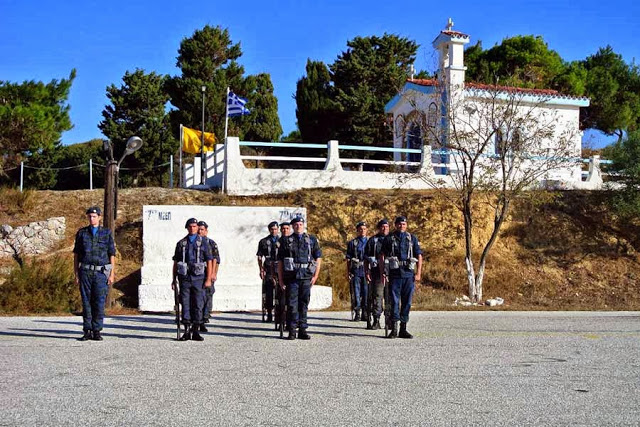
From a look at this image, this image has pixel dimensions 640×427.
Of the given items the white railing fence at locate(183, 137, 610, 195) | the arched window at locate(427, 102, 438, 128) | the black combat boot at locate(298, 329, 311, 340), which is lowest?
the black combat boot at locate(298, 329, 311, 340)

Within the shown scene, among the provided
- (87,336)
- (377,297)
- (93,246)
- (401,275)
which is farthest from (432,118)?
(87,336)

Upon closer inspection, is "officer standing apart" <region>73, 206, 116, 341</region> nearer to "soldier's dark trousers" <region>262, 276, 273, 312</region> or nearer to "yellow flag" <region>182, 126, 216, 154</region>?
"soldier's dark trousers" <region>262, 276, 273, 312</region>

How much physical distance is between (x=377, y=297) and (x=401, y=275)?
142 cm

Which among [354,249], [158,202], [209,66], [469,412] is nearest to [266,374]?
[469,412]

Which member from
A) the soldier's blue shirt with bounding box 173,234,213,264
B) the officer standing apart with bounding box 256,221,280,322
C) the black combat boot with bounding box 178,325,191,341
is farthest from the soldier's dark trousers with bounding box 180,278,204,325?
the officer standing apart with bounding box 256,221,280,322

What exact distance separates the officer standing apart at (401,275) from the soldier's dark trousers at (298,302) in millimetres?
1343

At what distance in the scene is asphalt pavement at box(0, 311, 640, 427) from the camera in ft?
20.7

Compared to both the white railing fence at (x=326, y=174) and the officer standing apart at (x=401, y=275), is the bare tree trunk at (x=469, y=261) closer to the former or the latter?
the white railing fence at (x=326, y=174)

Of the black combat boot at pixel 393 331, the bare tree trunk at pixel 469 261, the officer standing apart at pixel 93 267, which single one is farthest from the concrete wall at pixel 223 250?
the black combat boot at pixel 393 331

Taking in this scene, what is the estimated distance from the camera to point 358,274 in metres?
14.4

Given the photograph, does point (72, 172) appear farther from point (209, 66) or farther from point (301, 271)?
point (301, 271)

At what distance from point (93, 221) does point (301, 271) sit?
3.40 m

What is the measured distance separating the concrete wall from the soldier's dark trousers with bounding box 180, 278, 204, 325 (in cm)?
491

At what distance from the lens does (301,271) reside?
1135 cm
